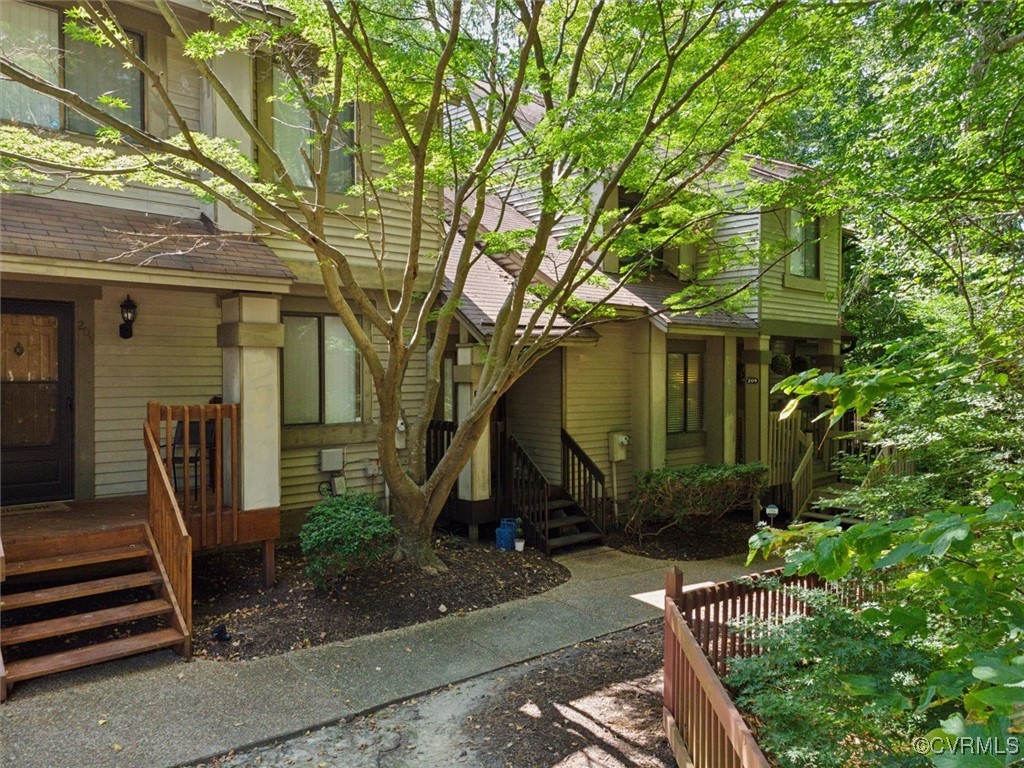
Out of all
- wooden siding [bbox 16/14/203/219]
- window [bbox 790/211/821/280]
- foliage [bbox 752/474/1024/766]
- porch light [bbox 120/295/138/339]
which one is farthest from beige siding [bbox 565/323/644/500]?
foliage [bbox 752/474/1024/766]

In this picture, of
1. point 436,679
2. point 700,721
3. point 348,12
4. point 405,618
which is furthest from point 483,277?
point 700,721

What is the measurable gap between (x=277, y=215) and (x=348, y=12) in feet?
6.75

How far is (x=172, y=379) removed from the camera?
827cm

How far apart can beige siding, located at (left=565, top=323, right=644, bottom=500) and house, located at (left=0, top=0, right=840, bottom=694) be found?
84 millimetres

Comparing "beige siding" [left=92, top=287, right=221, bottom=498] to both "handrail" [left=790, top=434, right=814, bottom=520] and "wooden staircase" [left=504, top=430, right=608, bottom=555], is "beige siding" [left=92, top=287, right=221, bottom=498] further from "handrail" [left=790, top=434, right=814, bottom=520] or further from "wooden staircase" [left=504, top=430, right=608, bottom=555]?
"handrail" [left=790, top=434, right=814, bottom=520]

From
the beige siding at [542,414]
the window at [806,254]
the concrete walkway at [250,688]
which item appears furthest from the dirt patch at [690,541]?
the window at [806,254]

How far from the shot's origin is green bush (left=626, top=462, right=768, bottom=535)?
1048 centimetres

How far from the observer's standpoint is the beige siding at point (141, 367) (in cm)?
779

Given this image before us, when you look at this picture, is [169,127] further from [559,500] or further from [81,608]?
[559,500]

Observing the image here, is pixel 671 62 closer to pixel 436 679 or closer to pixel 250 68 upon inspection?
pixel 250 68

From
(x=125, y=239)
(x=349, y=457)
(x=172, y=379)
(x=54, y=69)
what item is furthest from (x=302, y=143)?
(x=349, y=457)

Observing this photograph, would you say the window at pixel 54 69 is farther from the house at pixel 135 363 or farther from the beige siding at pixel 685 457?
the beige siding at pixel 685 457

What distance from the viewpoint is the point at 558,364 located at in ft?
37.4

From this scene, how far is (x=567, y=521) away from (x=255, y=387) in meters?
4.87
